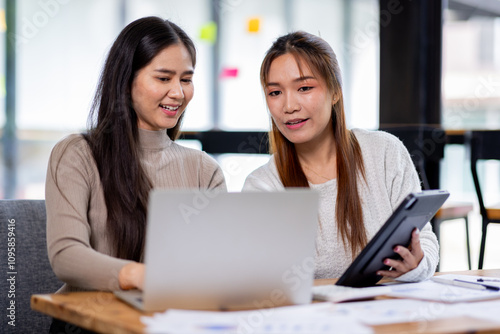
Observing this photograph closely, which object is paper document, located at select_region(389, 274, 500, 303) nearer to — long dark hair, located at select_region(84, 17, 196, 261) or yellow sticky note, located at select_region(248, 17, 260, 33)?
long dark hair, located at select_region(84, 17, 196, 261)

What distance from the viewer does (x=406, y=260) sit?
1.31 meters

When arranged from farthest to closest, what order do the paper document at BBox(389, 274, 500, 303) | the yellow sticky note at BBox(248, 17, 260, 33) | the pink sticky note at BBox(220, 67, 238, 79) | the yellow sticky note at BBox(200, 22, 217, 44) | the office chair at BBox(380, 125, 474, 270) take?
the yellow sticky note at BBox(248, 17, 260, 33)
the pink sticky note at BBox(220, 67, 238, 79)
the yellow sticky note at BBox(200, 22, 217, 44)
the office chair at BBox(380, 125, 474, 270)
the paper document at BBox(389, 274, 500, 303)

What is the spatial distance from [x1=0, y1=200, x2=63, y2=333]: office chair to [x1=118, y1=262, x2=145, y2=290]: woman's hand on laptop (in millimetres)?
701

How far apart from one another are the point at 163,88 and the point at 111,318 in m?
0.75

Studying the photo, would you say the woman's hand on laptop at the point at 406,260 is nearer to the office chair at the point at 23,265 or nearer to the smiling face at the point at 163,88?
the smiling face at the point at 163,88

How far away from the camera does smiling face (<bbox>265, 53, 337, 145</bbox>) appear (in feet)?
5.52

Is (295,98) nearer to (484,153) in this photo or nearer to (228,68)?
(484,153)

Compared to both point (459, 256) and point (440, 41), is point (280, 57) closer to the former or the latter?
point (440, 41)

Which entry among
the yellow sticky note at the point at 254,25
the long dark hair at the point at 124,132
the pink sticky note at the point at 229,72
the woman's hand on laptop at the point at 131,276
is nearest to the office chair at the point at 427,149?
the long dark hair at the point at 124,132

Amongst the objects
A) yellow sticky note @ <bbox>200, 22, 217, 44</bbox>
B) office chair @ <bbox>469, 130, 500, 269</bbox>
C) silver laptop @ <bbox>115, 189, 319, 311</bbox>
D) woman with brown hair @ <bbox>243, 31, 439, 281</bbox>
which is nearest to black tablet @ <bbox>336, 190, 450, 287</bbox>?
silver laptop @ <bbox>115, 189, 319, 311</bbox>

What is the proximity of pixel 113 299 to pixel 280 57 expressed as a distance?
33.4 inches

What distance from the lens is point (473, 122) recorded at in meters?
7.51

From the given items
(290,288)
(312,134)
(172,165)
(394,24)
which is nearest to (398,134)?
(394,24)

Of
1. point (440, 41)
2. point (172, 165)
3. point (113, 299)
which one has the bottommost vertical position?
point (113, 299)
